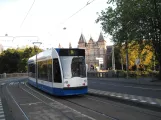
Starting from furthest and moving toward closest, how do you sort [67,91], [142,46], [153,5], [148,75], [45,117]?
[148,75]
[142,46]
[153,5]
[67,91]
[45,117]

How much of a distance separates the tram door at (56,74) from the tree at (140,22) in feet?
54.7

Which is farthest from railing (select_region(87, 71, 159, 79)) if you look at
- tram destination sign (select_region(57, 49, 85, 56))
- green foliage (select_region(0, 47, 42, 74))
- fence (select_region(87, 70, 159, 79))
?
green foliage (select_region(0, 47, 42, 74))

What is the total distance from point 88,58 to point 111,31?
116380mm

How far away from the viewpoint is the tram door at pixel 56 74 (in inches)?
712

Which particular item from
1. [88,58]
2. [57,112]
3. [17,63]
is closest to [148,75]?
[57,112]

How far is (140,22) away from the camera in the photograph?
33.8 metres

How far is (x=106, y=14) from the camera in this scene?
127 feet

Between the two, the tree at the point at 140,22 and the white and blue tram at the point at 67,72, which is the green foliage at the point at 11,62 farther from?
the white and blue tram at the point at 67,72

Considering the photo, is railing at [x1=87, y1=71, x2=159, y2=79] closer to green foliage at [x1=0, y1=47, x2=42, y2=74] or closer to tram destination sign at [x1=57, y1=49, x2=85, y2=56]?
tram destination sign at [x1=57, y1=49, x2=85, y2=56]

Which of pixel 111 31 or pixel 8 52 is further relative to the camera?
pixel 8 52

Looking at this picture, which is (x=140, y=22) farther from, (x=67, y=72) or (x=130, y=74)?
(x=67, y=72)

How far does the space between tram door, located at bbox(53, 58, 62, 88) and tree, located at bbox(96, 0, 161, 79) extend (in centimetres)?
1667

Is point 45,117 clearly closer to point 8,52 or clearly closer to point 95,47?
point 8,52

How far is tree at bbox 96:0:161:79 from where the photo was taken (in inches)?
1280
